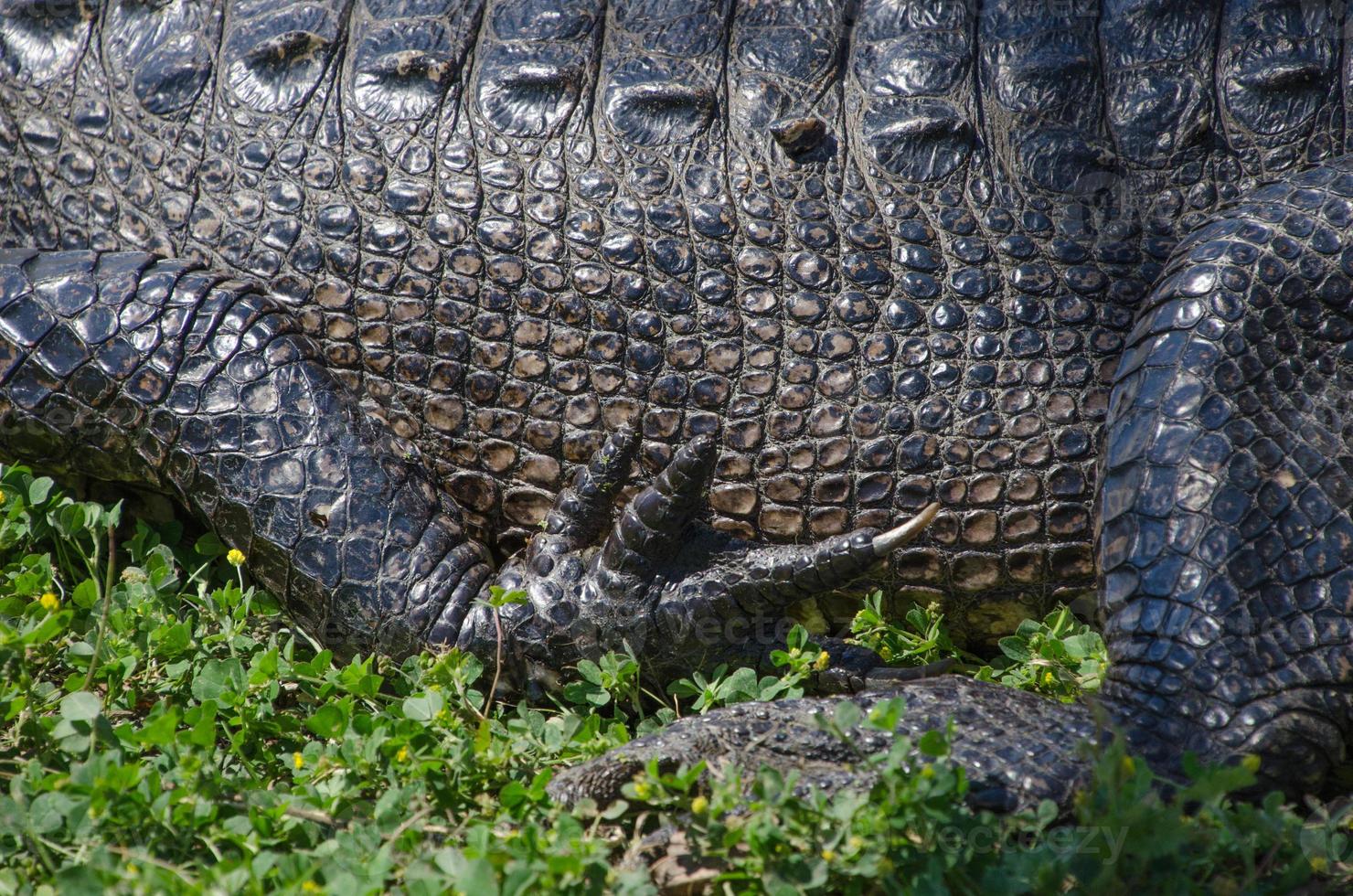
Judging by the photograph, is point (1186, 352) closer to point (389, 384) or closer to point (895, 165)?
point (895, 165)

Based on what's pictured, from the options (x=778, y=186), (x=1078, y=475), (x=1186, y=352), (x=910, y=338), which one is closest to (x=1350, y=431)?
(x=1186, y=352)

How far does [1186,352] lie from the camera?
2.45m

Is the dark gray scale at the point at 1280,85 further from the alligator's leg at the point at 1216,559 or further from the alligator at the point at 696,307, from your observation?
the alligator's leg at the point at 1216,559

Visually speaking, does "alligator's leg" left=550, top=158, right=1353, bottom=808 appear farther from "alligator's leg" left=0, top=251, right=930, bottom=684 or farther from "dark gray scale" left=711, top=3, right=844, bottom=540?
"dark gray scale" left=711, top=3, right=844, bottom=540

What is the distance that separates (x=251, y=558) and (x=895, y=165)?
5.94ft

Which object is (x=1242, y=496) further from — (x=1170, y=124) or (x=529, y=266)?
(x=529, y=266)

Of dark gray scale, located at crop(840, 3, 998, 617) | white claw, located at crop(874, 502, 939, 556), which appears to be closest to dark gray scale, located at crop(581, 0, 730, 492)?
dark gray scale, located at crop(840, 3, 998, 617)

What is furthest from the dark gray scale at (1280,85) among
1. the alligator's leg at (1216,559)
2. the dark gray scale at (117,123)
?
the dark gray scale at (117,123)

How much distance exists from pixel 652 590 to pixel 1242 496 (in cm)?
126

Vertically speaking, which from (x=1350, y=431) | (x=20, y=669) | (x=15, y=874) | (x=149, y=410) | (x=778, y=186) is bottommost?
(x=15, y=874)

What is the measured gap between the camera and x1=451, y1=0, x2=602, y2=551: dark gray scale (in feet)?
9.32

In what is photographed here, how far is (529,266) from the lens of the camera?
9.32ft

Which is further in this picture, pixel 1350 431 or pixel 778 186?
pixel 778 186

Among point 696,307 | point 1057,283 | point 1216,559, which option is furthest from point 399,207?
point 1216,559
